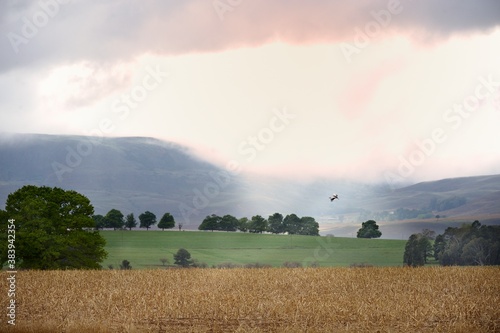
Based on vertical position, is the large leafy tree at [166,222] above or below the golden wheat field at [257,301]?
above

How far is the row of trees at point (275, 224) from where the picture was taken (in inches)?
6152

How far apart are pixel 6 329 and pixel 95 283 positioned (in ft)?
49.4

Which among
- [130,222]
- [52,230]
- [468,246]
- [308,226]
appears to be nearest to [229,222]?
[308,226]

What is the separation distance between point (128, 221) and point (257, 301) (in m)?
136

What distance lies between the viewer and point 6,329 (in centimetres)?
2712

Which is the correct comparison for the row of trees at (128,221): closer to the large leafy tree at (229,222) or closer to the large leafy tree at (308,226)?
the large leafy tree at (229,222)

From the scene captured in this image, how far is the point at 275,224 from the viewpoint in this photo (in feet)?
519

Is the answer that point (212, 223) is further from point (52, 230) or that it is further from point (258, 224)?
point (52, 230)

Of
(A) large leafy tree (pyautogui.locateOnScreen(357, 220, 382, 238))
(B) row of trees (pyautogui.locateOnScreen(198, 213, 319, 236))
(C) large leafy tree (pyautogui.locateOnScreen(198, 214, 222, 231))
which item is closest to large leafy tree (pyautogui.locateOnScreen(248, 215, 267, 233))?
(B) row of trees (pyautogui.locateOnScreen(198, 213, 319, 236))

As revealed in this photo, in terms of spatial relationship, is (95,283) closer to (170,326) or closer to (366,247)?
(170,326)

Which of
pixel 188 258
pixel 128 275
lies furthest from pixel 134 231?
pixel 128 275

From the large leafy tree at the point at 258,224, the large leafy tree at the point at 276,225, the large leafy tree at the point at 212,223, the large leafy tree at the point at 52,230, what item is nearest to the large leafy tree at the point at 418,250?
the large leafy tree at the point at 52,230

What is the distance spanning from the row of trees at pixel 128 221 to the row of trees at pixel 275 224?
1068cm

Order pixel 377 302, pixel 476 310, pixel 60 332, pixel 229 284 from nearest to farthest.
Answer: pixel 60 332, pixel 476 310, pixel 377 302, pixel 229 284
